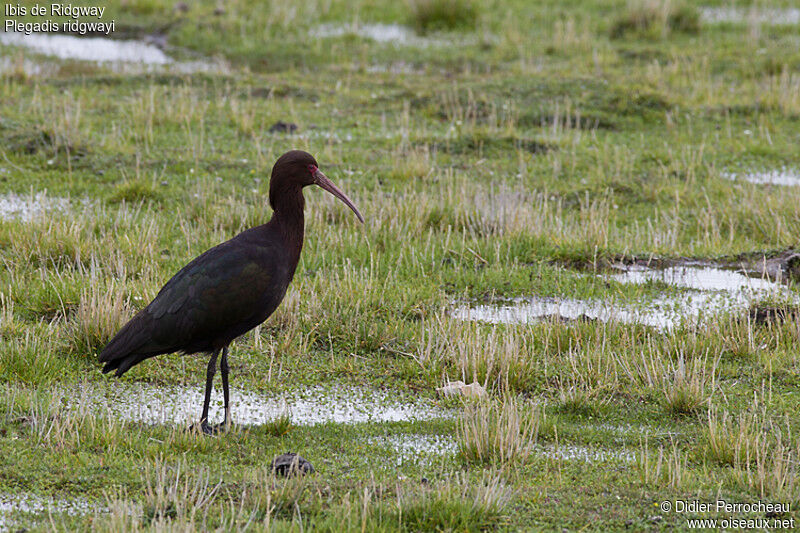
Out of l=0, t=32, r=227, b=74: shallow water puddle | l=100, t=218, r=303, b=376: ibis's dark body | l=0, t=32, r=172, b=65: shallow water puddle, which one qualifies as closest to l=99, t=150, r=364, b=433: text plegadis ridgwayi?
l=100, t=218, r=303, b=376: ibis's dark body

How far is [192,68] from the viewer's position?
58.6ft

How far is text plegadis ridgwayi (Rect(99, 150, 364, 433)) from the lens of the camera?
6137 millimetres

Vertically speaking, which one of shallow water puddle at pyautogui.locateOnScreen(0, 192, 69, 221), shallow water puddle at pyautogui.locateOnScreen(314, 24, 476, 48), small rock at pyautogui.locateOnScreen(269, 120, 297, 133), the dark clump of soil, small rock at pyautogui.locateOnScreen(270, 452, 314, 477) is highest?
shallow water puddle at pyautogui.locateOnScreen(314, 24, 476, 48)

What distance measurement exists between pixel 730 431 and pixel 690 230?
524 cm

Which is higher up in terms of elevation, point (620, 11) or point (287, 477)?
point (620, 11)

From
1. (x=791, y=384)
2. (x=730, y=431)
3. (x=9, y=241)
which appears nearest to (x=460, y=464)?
(x=730, y=431)

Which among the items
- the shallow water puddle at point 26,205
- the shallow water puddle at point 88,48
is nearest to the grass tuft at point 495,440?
the shallow water puddle at point 26,205

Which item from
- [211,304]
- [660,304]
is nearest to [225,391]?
[211,304]

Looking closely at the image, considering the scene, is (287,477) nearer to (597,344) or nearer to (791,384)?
(597,344)

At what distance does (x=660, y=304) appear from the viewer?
8781mm

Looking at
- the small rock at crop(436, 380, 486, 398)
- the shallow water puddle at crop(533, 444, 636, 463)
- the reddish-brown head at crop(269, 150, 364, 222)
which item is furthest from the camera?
the small rock at crop(436, 380, 486, 398)

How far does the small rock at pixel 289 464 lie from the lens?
5377 mm

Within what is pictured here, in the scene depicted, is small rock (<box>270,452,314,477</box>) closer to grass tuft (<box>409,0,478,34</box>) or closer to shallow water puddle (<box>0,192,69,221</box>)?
shallow water puddle (<box>0,192,69,221</box>)

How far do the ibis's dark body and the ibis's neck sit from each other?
0.11 m
